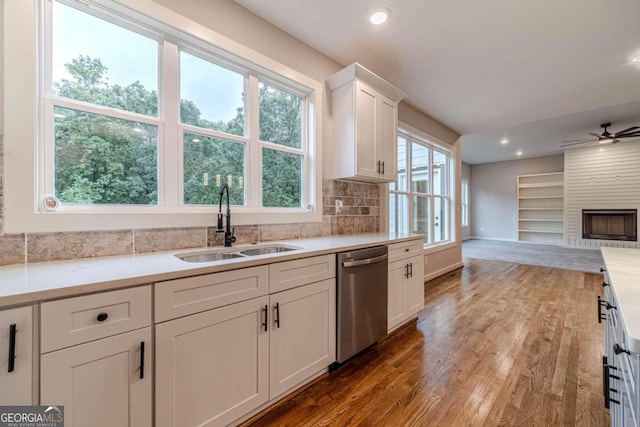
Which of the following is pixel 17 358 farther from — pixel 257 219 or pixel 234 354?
pixel 257 219

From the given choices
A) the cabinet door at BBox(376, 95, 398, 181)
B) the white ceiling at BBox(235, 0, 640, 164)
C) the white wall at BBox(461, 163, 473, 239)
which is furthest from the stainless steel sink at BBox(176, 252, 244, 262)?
the white wall at BBox(461, 163, 473, 239)

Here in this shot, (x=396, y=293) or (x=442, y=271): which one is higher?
(x=396, y=293)

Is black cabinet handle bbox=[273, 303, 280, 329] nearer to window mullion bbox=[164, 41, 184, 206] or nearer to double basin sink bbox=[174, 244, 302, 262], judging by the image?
double basin sink bbox=[174, 244, 302, 262]

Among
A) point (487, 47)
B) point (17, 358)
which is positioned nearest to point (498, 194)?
point (487, 47)

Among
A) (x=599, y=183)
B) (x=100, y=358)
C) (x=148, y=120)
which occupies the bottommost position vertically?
(x=100, y=358)

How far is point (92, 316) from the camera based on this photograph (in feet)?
3.22

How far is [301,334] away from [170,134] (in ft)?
5.28

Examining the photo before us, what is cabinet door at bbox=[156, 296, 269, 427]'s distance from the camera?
3.77 feet

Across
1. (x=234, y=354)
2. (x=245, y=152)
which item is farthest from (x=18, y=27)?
(x=234, y=354)

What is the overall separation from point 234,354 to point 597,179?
33.1ft

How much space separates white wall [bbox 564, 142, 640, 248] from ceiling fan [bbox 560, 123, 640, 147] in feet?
2.10

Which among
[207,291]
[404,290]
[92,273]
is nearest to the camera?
A: [92,273]

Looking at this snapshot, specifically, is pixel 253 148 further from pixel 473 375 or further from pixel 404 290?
pixel 473 375

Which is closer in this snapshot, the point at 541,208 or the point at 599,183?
the point at 599,183
